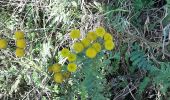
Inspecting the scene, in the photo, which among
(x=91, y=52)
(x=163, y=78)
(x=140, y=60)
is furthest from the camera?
(x=140, y=60)

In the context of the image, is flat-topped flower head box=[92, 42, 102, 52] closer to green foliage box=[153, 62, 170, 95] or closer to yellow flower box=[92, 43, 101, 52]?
yellow flower box=[92, 43, 101, 52]

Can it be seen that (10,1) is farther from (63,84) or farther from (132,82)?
(132,82)

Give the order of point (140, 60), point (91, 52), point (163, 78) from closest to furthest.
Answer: point (91, 52) → point (163, 78) → point (140, 60)

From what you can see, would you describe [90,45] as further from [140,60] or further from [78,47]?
[140,60]

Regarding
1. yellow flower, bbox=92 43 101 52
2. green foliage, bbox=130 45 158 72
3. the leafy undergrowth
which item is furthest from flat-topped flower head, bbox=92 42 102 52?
green foliage, bbox=130 45 158 72

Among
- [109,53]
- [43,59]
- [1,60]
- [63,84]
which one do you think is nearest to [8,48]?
[1,60]

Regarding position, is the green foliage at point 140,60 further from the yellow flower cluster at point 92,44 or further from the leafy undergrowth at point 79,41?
the yellow flower cluster at point 92,44

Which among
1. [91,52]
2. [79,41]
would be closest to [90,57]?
[91,52]

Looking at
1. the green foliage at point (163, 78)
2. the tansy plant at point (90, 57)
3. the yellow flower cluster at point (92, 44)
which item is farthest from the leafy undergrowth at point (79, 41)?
the yellow flower cluster at point (92, 44)
